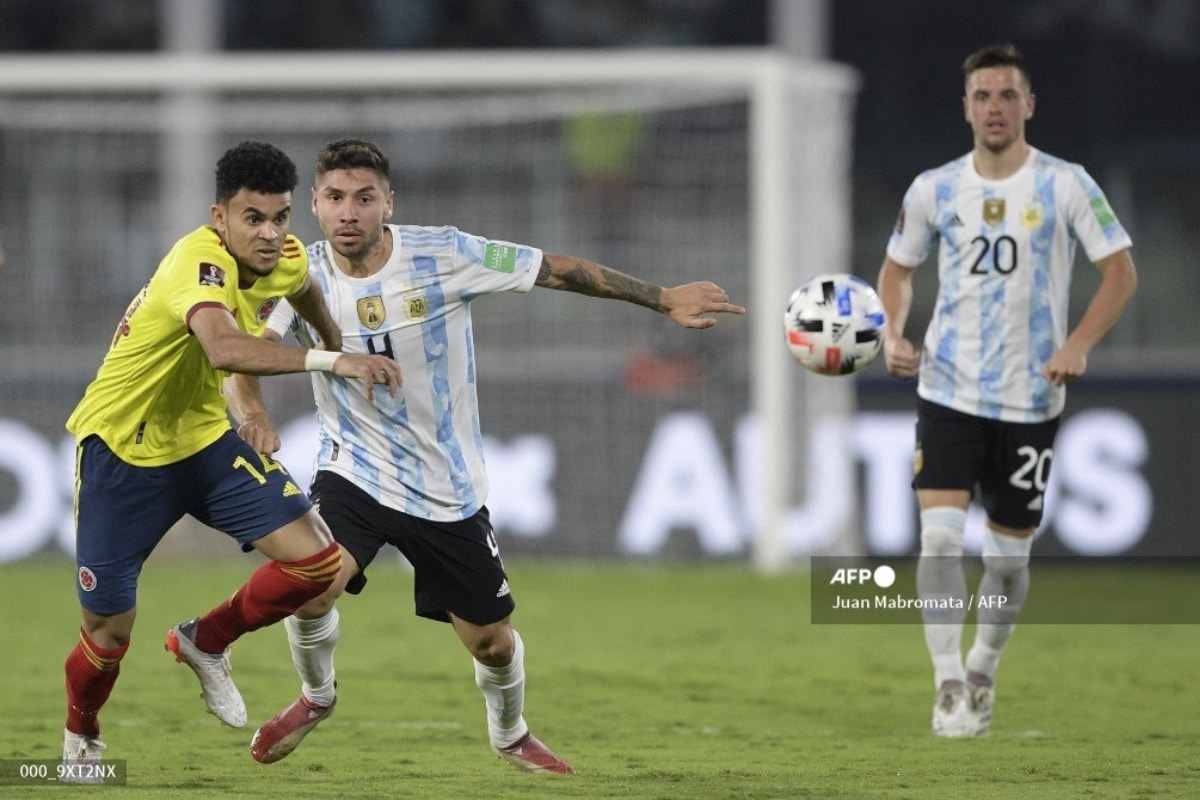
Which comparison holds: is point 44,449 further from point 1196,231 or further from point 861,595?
point 1196,231

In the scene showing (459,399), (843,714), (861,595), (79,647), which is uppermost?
(459,399)

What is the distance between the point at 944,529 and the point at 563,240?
7304 millimetres

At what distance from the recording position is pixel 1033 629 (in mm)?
11086

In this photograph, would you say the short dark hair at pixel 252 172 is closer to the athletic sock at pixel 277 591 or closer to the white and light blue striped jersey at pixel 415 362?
the white and light blue striped jersey at pixel 415 362

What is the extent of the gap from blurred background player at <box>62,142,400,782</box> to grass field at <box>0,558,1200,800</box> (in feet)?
1.30

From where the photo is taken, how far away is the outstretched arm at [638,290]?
642 centimetres

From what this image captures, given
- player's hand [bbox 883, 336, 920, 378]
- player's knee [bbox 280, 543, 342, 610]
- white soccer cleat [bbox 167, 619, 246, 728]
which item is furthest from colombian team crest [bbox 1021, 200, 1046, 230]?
white soccer cleat [bbox 167, 619, 246, 728]

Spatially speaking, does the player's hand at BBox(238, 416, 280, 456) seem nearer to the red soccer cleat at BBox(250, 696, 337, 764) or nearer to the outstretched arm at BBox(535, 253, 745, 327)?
the red soccer cleat at BBox(250, 696, 337, 764)

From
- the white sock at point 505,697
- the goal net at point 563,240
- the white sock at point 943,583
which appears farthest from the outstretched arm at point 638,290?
the goal net at point 563,240

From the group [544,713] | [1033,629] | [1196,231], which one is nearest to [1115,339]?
[1196,231]

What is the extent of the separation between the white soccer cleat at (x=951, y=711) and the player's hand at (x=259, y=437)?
2675 mm

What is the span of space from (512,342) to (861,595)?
3.14 meters

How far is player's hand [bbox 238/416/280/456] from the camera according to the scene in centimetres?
628

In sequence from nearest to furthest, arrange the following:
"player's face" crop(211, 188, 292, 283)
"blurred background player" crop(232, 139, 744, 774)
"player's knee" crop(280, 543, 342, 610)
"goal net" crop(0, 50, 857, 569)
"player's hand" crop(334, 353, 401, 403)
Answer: "player's hand" crop(334, 353, 401, 403), "player's face" crop(211, 188, 292, 283), "player's knee" crop(280, 543, 342, 610), "blurred background player" crop(232, 139, 744, 774), "goal net" crop(0, 50, 857, 569)
